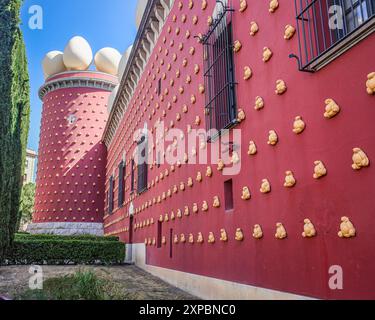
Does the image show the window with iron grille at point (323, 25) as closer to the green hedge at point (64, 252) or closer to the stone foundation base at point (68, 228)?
the green hedge at point (64, 252)

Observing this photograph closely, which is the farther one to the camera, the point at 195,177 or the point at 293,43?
the point at 195,177

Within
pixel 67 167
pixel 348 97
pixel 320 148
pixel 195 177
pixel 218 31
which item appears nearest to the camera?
pixel 348 97

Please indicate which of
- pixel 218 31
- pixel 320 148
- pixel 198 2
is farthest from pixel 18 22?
pixel 320 148

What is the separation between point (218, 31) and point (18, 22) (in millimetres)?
6908

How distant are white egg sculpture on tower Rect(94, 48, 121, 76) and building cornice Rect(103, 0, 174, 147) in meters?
8.68

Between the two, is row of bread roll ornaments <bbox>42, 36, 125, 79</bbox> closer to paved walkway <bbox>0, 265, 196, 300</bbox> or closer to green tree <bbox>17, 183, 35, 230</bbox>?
green tree <bbox>17, 183, 35, 230</bbox>

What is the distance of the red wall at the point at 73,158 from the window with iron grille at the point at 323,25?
24.0m

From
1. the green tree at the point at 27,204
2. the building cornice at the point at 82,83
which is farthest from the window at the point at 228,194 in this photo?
the green tree at the point at 27,204

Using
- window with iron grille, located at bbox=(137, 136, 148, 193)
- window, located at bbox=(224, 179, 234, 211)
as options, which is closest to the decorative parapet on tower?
window with iron grille, located at bbox=(137, 136, 148, 193)

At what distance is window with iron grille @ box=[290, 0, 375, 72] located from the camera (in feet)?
13.7

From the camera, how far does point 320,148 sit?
430cm

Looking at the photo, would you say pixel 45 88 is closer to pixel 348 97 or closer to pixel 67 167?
pixel 67 167

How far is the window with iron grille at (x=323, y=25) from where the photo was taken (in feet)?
13.7

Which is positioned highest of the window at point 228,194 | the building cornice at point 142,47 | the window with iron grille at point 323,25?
the building cornice at point 142,47
